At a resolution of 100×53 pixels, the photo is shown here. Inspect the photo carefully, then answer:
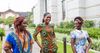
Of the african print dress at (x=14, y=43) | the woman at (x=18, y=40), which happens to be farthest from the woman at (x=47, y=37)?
the african print dress at (x=14, y=43)

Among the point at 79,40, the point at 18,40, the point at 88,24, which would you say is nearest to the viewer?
the point at 18,40

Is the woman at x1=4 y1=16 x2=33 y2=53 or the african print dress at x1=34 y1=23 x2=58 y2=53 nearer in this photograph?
the woman at x1=4 y1=16 x2=33 y2=53

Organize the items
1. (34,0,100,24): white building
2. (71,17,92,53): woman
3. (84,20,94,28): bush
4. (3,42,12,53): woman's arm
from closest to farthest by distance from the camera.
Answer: (3,42,12,53): woman's arm → (71,17,92,53): woman → (84,20,94,28): bush → (34,0,100,24): white building

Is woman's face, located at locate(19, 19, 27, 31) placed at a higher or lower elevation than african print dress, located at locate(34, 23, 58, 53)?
higher

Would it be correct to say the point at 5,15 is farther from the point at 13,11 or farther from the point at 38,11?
the point at 38,11

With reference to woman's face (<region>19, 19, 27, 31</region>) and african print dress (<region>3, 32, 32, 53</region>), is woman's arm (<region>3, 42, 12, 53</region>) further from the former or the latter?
woman's face (<region>19, 19, 27, 31</region>)

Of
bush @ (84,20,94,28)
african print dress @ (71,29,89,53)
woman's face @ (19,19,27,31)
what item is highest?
woman's face @ (19,19,27,31)

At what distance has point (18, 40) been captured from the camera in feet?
18.0

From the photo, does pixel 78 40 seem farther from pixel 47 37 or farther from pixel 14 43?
pixel 14 43

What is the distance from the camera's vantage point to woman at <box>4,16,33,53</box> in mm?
5500

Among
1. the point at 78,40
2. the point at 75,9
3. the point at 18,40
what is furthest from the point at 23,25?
the point at 75,9

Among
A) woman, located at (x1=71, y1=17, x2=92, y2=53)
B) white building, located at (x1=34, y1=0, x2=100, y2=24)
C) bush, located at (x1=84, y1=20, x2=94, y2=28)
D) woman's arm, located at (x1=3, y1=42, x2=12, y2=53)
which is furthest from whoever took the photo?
white building, located at (x1=34, y1=0, x2=100, y2=24)

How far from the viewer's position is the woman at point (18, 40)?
18.0 feet

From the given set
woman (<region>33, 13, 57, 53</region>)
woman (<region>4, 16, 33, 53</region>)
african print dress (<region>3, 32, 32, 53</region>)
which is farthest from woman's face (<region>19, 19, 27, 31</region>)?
woman (<region>33, 13, 57, 53</region>)
